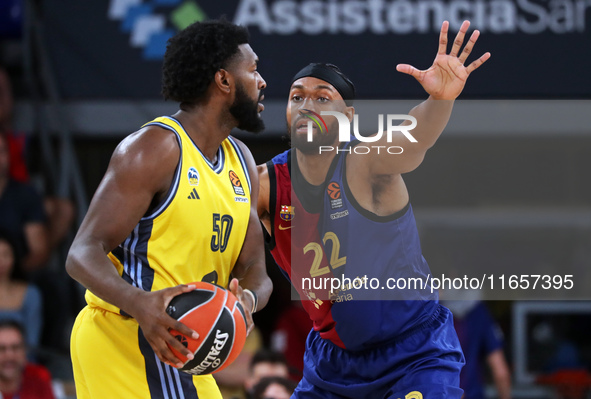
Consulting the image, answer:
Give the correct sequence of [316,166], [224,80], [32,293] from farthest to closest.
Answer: [32,293]
[316,166]
[224,80]

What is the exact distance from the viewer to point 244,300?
120 inches

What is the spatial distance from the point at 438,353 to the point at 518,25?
3502 mm

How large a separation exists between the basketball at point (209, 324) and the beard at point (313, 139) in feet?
3.60

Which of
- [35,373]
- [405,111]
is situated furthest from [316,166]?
[35,373]

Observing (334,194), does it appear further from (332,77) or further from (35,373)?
(35,373)

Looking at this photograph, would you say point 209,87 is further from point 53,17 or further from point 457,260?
point 457,260

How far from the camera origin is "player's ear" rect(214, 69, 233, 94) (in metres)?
3.28

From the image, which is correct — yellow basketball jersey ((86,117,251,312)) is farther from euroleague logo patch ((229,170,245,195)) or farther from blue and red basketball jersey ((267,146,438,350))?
blue and red basketball jersey ((267,146,438,350))

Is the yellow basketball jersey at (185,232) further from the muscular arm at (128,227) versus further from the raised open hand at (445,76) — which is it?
the raised open hand at (445,76)

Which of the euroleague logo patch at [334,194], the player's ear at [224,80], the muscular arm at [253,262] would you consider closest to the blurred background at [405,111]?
the euroleague logo patch at [334,194]

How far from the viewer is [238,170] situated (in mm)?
3428

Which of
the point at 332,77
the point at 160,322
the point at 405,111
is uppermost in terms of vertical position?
the point at 405,111

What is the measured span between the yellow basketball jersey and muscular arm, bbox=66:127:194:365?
0.08 m

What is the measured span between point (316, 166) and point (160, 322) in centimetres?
136
